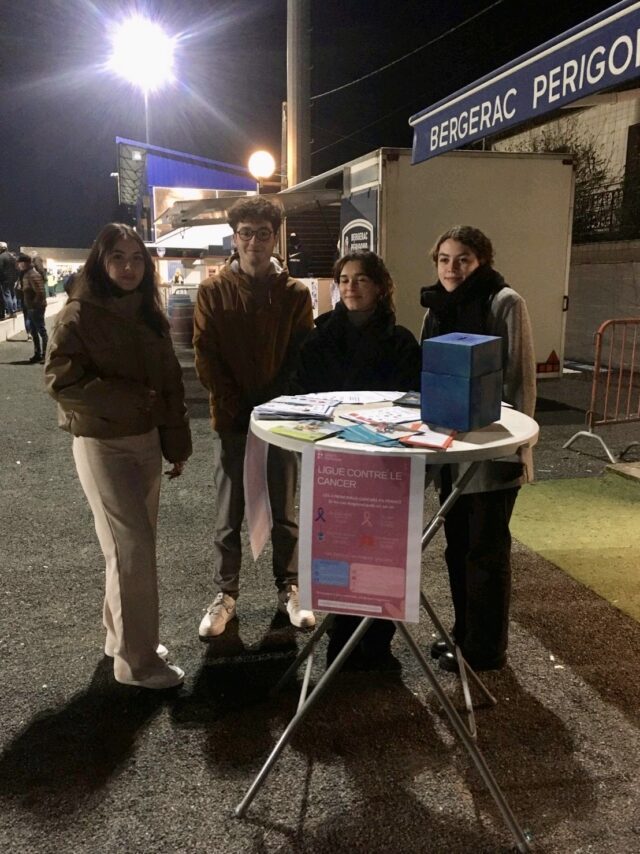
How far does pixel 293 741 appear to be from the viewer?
2.59 m

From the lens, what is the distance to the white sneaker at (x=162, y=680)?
2855mm

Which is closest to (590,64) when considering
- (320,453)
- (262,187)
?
(320,453)

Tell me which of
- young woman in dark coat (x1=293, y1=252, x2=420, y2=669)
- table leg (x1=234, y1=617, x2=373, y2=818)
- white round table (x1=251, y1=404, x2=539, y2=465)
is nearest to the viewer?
white round table (x1=251, y1=404, x2=539, y2=465)

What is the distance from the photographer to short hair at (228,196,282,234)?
3.14 meters

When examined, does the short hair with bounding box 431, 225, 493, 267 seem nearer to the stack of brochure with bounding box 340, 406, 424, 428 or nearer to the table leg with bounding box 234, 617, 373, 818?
the stack of brochure with bounding box 340, 406, 424, 428

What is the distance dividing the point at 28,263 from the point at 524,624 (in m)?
11.7

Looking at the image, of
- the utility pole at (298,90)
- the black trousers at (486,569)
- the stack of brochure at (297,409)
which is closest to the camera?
the stack of brochure at (297,409)

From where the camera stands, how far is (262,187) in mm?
13867

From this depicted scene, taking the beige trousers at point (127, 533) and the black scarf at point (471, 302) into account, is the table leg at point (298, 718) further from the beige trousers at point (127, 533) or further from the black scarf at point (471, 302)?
the black scarf at point (471, 302)

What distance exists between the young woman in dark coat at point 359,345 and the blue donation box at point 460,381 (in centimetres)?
65

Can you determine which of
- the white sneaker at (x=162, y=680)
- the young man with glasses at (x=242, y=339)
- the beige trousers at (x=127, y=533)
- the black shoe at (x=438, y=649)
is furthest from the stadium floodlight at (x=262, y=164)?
the white sneaker at (x=162, y=680)

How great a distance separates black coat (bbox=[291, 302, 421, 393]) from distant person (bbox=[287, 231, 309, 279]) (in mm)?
8620

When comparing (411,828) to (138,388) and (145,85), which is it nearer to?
(138,388)

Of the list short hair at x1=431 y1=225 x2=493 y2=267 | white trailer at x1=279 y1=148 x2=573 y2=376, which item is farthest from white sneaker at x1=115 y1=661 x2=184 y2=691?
white trailer at x1=279 y1=148 x2=573 y2=376
